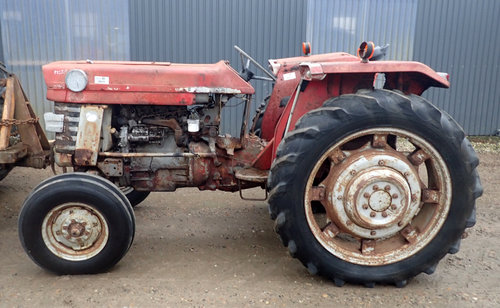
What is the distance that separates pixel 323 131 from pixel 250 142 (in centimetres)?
109

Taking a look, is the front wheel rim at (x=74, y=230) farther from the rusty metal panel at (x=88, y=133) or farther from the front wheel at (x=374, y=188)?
the front wheel at (x=374, y=188)

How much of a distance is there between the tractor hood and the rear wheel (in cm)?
64

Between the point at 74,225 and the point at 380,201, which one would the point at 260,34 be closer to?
the point at 380,201

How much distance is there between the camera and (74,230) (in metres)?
2.91

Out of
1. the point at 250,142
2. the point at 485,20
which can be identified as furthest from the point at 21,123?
the point at 485,20

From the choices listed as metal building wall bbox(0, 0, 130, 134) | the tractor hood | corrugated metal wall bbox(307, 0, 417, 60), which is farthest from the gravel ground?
corrugated metal wall bbox(307, 0, 417, 60)

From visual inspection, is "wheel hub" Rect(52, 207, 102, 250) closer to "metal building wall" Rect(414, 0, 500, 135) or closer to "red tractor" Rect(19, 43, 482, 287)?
"red tractor" Rect(19, 43, 482, 287)

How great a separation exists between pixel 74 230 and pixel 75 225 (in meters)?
0.03

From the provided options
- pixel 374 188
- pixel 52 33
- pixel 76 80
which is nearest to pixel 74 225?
pixel 76 80

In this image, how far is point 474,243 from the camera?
371 centimetres

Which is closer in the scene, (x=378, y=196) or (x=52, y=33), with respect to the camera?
(x=378, y=196)

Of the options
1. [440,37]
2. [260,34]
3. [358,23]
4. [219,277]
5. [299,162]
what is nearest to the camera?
[299,162]

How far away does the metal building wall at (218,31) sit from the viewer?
7.65m

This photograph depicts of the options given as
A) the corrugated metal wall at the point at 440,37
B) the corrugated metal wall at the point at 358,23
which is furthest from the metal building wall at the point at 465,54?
the corrugated metal wall at the point at 358,23
